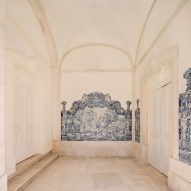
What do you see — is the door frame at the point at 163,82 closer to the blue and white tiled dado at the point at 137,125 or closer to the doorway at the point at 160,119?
the doorway at the point at 160,119

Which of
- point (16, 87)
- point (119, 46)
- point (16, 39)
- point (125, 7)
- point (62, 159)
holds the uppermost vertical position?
point (125, 7)

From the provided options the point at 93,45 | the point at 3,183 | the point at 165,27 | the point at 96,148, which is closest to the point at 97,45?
the point at 93,45

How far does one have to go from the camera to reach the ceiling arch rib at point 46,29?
21.2 ft

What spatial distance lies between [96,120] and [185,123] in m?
5.34

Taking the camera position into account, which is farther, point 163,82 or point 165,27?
point 163,82

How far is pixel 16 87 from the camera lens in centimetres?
638

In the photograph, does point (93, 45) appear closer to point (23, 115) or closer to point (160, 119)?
point (23, 115)

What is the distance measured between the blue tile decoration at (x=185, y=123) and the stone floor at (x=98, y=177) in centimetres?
101

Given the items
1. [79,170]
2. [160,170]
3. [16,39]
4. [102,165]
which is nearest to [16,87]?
[16,39]

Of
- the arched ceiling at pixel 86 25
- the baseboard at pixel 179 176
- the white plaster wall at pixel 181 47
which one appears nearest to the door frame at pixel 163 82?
the white plaster wall at pixel 181 47

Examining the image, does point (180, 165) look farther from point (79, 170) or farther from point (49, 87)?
point (49, 87)

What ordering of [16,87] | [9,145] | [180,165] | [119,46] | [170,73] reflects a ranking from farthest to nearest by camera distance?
[119,46] → [16,87] → [170,73] → [9,145] → [180,165]

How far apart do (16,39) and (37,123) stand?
3029mm

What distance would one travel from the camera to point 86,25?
8.34 meters
